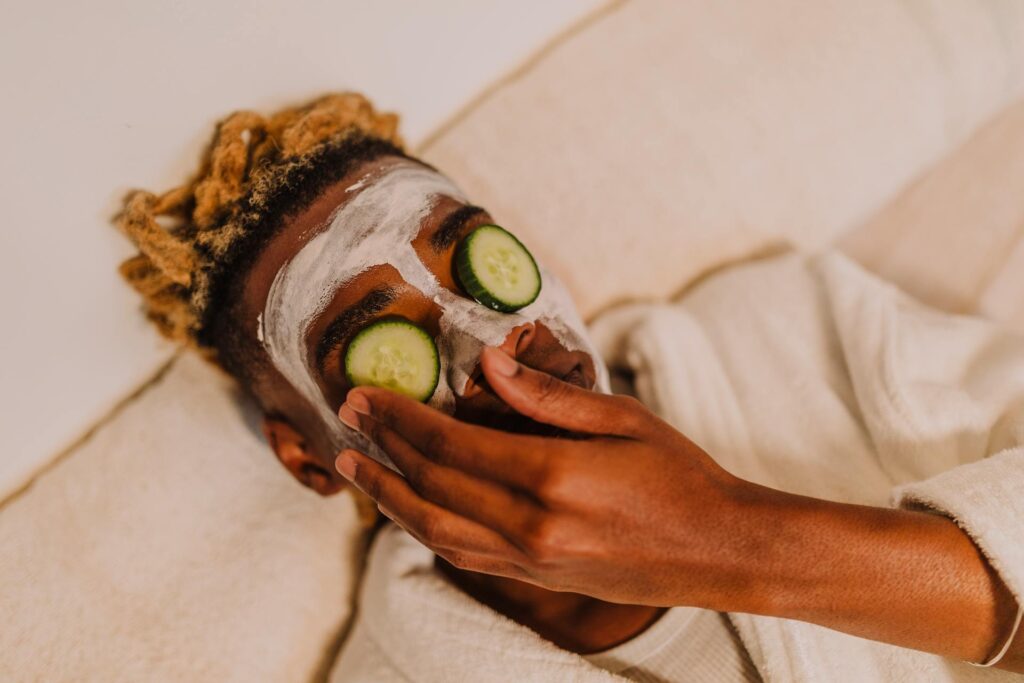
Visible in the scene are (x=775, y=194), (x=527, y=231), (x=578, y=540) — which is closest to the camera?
(x=578, y=540)

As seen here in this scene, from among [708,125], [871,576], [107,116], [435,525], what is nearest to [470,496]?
[435,525]

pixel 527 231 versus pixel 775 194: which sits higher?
pixel 527 231

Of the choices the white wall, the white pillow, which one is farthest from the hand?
the white pillow

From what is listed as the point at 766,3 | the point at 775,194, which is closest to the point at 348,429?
the point at 775,194

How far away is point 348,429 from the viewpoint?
3.43 feet

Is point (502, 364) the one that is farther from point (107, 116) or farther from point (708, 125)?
point (708, 125)

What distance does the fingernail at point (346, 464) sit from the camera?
0.90 meters

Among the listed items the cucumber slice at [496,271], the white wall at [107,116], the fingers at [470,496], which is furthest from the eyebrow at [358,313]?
the white wall at [107,116]

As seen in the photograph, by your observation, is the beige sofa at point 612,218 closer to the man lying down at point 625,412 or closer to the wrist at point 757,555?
the man lying down at point 625,412

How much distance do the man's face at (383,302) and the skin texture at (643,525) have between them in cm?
6

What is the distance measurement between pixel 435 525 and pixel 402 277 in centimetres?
38

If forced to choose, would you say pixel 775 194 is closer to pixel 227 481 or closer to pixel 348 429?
pixel 348 429

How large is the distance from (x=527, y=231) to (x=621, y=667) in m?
0.86

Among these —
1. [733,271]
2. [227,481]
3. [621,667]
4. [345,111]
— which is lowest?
[621,667]
